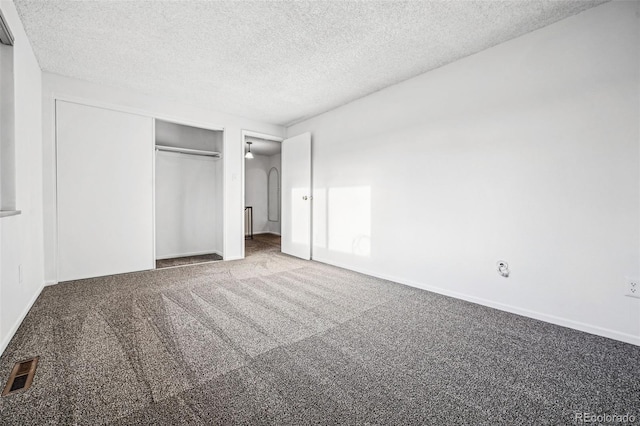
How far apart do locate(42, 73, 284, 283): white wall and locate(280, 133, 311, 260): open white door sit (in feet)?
2.07

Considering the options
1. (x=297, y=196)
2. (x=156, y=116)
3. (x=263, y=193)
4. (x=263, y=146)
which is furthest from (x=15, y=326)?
(x=263, y=193)

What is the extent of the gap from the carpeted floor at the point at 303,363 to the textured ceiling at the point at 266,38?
245 centimetres

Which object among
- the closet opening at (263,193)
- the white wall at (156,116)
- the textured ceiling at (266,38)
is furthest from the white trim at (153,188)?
the closet opening at (263,193)

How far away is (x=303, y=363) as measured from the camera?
5.57ft

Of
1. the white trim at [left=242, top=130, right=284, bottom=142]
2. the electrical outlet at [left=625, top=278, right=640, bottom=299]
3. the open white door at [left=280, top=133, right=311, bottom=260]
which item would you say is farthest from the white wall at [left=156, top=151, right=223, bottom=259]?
the electrical outlet at [left=625, top=278, right=640, bottom=299]

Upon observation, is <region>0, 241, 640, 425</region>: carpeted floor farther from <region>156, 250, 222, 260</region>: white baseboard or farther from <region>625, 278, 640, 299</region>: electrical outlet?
<region>156, 250, 222, 260</region>: white baseboard

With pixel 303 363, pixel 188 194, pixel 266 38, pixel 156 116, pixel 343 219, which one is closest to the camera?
pixel 303 363

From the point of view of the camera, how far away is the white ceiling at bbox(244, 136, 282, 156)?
21.0 feet

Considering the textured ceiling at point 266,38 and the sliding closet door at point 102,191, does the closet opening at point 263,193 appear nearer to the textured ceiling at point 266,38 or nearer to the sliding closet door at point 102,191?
the sliding closet door at point 102,191

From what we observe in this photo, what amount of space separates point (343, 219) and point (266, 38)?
254 cm

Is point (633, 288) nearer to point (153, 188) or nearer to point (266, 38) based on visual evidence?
point (266, 38)

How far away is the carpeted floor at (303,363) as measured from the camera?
51.4 inches

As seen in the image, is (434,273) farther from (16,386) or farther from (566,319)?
(16,386)

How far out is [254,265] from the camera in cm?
427
